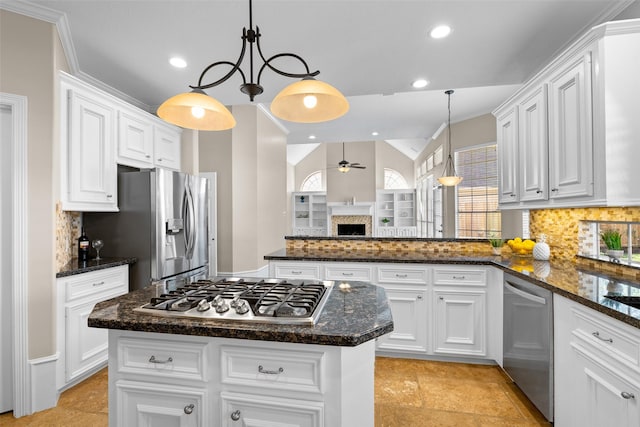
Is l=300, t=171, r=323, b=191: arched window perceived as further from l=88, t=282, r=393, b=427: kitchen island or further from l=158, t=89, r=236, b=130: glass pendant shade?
l=88, t=282, r=393, b=427: kitchen island

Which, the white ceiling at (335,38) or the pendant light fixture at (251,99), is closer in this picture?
the pendant light fixture at (251,99)

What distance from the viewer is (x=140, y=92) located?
3521 mm

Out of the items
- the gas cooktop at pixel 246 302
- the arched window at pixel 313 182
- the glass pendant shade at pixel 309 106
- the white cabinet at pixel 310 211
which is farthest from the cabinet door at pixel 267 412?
the arched window at pixel 313 182

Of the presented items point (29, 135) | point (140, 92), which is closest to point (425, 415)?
point (29, 135)

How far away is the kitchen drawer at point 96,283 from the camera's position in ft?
7.82

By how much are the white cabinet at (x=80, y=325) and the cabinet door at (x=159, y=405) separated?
1.43 meters

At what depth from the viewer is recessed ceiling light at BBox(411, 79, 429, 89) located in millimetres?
3336

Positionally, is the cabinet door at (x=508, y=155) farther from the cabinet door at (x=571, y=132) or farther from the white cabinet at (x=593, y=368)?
the white cabinet at (x=593, y=368)

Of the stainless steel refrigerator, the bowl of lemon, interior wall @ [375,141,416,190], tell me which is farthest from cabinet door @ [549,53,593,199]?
interior wall @ [375,141,416,190]

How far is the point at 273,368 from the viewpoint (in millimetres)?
1188

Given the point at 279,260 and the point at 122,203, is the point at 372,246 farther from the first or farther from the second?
the point at 122,203

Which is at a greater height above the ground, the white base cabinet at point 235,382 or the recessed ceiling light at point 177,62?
the recessed ceiling light at point 177,62

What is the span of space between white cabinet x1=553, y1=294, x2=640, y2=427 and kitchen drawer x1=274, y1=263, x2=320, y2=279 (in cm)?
187

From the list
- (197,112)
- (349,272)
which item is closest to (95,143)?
(197,112)
